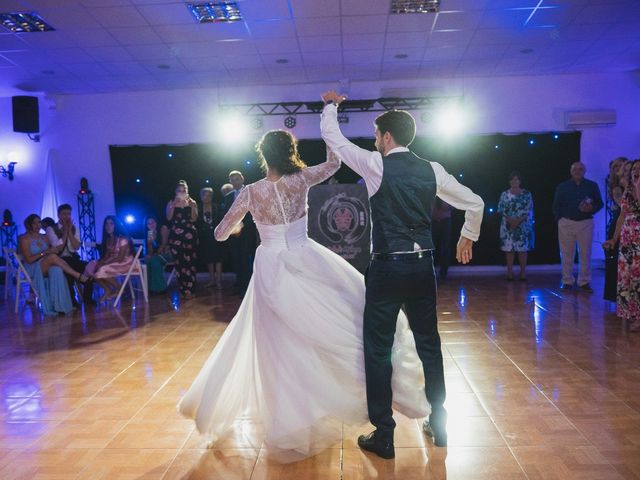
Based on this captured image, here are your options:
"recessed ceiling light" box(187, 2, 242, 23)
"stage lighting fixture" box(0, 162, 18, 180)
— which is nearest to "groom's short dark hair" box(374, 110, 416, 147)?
"recessed ceiling light" box(187, 2, 242, 23)

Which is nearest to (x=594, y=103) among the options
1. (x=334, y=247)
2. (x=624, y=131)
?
(x=624, y=131)

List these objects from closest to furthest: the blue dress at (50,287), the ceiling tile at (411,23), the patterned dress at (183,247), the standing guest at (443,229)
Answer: the ceiling tile at (411,23) → the blue dress at (50,287) → the patterned dress at (183,247) → the standing guest at (443,229)

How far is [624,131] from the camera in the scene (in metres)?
8.92

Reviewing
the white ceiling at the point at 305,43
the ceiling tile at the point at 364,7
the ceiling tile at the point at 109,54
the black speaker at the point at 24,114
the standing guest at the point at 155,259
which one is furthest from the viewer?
the black speaker at the point at 24,114

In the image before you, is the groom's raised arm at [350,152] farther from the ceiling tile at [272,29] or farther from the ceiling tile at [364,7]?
the ceiling tile at [272,29]

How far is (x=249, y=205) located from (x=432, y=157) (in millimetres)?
7083

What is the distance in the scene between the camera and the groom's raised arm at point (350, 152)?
2273 mm

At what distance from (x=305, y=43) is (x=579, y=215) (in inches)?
162

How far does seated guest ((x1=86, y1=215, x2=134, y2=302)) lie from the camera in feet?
22.4

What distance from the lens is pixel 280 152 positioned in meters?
2.58

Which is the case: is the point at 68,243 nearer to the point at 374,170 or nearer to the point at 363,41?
the point at 363,41

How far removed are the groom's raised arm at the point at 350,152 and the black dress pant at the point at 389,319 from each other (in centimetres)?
38

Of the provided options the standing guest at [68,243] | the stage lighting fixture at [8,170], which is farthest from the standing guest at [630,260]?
the stage lighting fixture at [8,170]

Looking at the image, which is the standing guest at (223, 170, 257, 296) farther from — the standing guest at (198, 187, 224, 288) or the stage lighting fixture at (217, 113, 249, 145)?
the stage lighting fixture at (217, 113, 249, 145)
